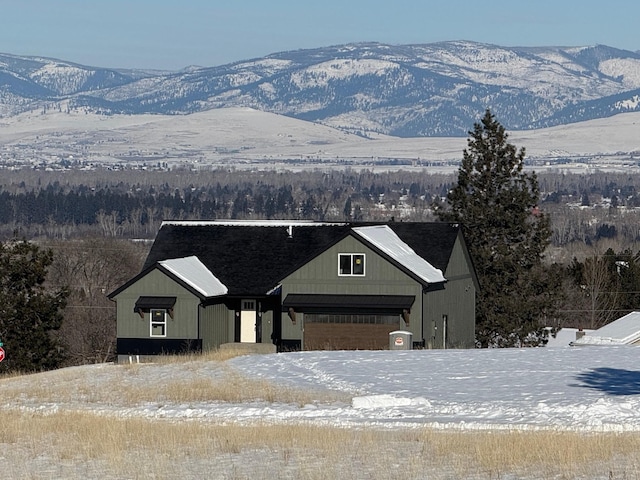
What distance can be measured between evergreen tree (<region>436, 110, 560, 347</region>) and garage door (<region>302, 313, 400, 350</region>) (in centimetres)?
1148

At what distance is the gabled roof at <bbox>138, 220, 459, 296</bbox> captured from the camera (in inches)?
2320

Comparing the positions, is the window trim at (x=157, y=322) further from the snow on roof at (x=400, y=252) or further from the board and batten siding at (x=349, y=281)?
the snow on roof at (x=400, y=252)

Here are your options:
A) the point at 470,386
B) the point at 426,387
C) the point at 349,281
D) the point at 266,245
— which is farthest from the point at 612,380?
the point at 266,245

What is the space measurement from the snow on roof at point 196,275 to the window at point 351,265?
16.2 ft

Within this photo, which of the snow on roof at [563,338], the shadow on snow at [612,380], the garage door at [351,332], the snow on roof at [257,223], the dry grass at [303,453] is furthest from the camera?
the snow on roof at [563,338]

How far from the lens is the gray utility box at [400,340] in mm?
51375

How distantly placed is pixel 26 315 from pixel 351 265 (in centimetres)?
1185

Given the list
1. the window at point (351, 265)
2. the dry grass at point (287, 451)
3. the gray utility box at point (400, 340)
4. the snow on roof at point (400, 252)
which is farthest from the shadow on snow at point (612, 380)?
the window at point (351, 265)

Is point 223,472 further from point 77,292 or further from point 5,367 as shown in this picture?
point 77,292

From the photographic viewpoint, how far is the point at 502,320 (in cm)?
6619

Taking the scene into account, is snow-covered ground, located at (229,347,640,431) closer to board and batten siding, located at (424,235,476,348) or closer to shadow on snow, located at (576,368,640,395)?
shadow on snow, located at (576,368,640,395)

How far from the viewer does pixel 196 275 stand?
2304 inches

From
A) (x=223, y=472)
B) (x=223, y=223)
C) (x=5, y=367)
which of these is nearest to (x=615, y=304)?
(x=223, y=223)

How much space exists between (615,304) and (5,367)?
5122cm
